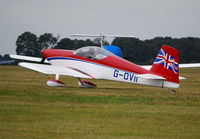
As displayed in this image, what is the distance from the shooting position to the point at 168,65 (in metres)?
16.2

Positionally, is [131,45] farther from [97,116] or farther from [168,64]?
[97,116]

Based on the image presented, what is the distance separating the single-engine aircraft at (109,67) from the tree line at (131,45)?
43500mm

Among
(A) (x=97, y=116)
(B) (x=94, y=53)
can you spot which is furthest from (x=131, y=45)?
(A) (x=97, y=116)

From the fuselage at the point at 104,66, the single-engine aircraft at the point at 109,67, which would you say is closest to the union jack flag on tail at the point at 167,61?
the single-engine aircraft at the point at 109,67

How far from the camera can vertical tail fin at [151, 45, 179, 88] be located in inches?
634

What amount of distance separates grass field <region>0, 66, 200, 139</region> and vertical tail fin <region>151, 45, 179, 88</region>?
4.21ft

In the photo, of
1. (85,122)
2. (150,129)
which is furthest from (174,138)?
(85,122)

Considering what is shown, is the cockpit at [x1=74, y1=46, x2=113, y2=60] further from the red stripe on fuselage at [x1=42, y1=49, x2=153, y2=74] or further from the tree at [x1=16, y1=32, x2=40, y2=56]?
the tree at [x1=16, y1=32, x2=40, y2=56]

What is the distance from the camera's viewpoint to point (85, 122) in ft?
32.9

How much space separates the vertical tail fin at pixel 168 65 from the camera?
16.1 metres

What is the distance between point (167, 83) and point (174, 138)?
7.82 m

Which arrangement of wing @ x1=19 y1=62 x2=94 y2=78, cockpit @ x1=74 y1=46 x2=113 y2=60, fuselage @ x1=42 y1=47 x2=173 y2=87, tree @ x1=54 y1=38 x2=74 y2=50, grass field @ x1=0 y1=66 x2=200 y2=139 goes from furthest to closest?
tree @ x1=54 y1=38 x2=74 y2=50
cockpit @ x1=74 y1=46 x2=113 y2=60
wing @ x1=19 y1=62 x2=94 y2=78
fuselage @ x1=42 y1=47 x2=173 y2=87
grass field @ x1=0 y1=66 x2=200 y2=139

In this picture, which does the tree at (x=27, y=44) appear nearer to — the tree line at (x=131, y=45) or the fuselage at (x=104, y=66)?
the tree line at (x=131, y=45)

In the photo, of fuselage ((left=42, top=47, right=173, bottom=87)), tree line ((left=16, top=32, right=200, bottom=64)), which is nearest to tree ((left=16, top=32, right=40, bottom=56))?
tree line ((left=16, top=32, right=200, bottom=64))
